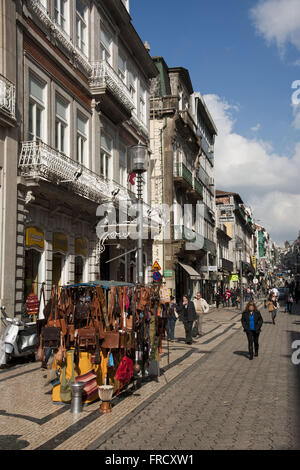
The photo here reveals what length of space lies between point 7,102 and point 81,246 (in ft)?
21.8

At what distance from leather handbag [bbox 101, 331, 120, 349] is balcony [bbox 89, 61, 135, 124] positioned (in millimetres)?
12767

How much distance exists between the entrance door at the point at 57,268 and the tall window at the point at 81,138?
389cm

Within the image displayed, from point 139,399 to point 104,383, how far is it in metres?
0.70

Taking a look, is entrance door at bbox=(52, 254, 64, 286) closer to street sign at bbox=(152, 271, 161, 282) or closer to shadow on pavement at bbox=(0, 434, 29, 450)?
street sign at bbox=(152, 271, 161, 282)

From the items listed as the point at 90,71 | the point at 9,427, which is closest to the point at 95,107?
the point at 90,71

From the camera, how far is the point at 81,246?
58.1 feet

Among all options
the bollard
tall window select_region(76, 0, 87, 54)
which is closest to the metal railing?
tall window select_region(76, 0, 87, 54)

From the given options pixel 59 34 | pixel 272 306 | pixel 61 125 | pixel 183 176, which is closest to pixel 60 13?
pixel 59 34

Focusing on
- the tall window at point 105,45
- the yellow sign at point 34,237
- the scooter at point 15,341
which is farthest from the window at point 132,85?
the scooter at point 15,341

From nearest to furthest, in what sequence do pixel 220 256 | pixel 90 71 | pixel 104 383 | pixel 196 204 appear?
1. pixel 104 383
2. pixel 90 71
3. pixel 196 204
4. pixel 220 256

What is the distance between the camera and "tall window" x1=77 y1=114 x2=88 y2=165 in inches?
703

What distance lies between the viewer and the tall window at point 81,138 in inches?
703

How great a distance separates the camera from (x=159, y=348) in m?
10.2
